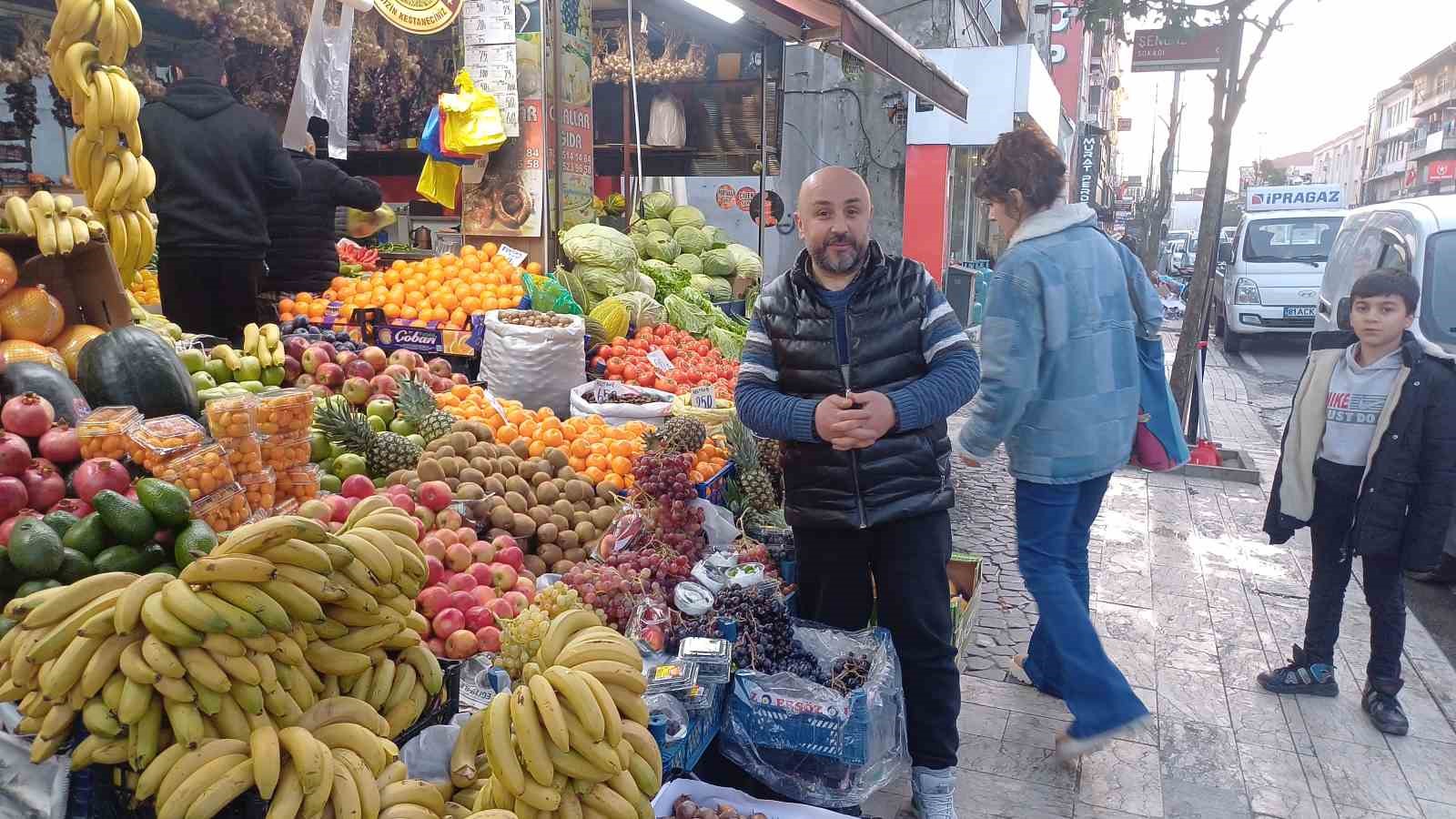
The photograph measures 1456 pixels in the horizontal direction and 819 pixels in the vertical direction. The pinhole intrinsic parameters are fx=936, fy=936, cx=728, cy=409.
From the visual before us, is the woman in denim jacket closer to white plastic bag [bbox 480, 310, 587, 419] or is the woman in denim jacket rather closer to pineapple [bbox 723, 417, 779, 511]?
pineapple [bbox 723, 417, 779, 511]

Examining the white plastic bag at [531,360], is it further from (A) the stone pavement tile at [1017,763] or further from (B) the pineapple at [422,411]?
(A) the stone pavement tile at [1017,763]

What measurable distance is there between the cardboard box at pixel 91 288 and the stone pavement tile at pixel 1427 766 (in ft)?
18.2

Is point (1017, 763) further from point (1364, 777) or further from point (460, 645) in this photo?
point (460, 645)

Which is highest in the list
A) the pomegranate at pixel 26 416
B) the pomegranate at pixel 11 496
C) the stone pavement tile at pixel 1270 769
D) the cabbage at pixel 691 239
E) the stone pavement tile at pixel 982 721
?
the cabbage at pixel 691 239

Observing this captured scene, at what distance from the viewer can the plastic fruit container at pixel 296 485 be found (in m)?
3.33

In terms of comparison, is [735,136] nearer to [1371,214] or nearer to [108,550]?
[1371,214]

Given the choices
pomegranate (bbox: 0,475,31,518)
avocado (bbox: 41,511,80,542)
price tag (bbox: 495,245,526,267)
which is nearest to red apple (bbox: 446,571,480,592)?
avocado (bbox: 41,511,80,542)

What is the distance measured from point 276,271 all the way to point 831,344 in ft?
16.9

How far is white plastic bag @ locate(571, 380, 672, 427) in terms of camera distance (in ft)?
17.8

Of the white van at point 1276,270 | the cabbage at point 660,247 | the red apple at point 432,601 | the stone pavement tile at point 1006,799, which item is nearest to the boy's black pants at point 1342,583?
the stone pavement tile at point 1006,799

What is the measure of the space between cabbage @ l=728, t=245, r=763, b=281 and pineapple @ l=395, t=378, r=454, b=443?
223 inches

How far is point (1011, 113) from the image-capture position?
45.0ft

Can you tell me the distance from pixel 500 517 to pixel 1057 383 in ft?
7.40

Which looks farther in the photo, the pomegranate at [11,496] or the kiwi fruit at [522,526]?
the kiwi fruit at [522,526]
